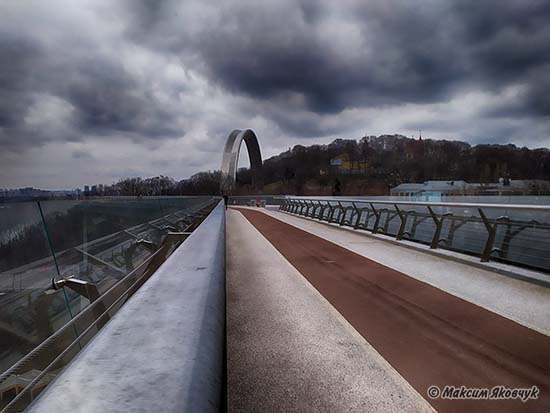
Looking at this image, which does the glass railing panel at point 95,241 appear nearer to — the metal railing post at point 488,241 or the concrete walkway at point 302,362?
the concrete walkway at point 302,362

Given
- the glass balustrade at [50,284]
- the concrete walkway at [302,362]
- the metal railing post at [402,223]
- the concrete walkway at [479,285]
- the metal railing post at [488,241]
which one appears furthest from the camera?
the metal railing post at [402,223]

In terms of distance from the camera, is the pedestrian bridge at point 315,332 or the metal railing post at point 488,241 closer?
the pedestrian bridge at point 315,332

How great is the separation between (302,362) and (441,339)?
1.51m

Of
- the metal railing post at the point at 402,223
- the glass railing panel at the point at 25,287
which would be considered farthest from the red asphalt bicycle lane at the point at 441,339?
the metal railing post at the point at 402,223

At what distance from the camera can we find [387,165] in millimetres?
108438

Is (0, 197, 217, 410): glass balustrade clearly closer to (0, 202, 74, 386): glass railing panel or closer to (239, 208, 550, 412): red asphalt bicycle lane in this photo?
(0, 202, 74, 386): glass railing panel

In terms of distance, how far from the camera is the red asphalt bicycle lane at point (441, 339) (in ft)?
9.99

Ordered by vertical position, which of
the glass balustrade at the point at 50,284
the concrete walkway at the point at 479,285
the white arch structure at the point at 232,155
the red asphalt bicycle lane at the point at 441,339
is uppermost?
the white arch structure at the point at 232,155

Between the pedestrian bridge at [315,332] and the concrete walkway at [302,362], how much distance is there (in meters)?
0.02

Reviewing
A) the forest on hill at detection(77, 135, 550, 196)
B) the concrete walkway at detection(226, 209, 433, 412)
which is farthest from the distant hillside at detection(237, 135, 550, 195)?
the concrete walkway at detection(226, 209, 433, 412)

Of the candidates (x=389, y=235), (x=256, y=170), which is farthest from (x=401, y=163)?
(x=389, y=235)

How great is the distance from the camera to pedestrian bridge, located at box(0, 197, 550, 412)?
3.42 ft

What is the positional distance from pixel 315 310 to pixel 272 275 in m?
2.48

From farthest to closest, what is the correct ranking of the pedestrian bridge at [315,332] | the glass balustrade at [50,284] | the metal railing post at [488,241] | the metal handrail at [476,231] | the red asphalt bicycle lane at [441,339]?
1. the metal railing post at [488,241]
2. the metal handrail at [476,231]
3. the red asphalt bicycle lane at [441,339]
4. the glass balustrade at [50,284]
5. the pedestrian bridge at [315,332]
